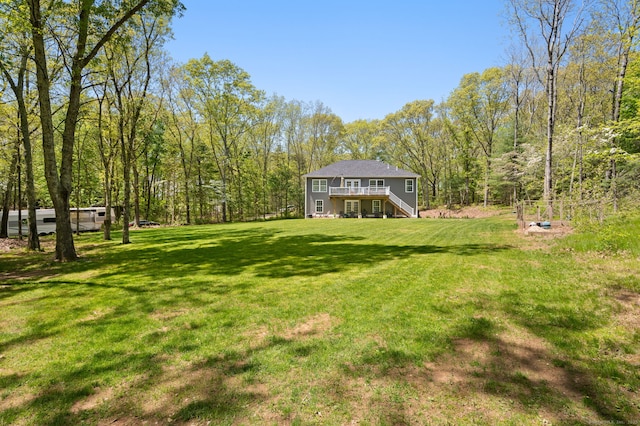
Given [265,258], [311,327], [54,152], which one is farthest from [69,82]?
[311,327]

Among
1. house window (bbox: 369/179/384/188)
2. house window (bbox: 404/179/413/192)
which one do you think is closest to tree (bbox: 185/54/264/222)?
A: house window (bbox: 369/179/384/188)

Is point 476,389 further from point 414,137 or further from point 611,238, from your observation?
point 414,137

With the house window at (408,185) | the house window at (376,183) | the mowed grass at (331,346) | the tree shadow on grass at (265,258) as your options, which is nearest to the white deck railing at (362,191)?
the house window at (376,183)

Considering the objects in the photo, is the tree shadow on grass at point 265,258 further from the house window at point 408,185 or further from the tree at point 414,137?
the tree at point 414,137

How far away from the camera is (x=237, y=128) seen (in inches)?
1235

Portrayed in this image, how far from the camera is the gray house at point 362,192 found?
30828 millimetres

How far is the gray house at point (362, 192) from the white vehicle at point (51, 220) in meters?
18.8

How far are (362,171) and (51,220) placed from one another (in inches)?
1059

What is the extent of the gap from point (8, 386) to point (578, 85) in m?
31.8

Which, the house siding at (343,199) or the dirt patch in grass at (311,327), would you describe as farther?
the house siding at (343,199)

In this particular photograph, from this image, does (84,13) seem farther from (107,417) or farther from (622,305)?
(622,305)

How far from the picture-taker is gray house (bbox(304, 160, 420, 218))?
30828 mm

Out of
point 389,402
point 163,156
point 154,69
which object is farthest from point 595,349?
point 163,156

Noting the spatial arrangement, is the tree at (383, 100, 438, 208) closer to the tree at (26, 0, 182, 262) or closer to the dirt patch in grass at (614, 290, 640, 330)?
the tree at (26, 0, 182, 262)
